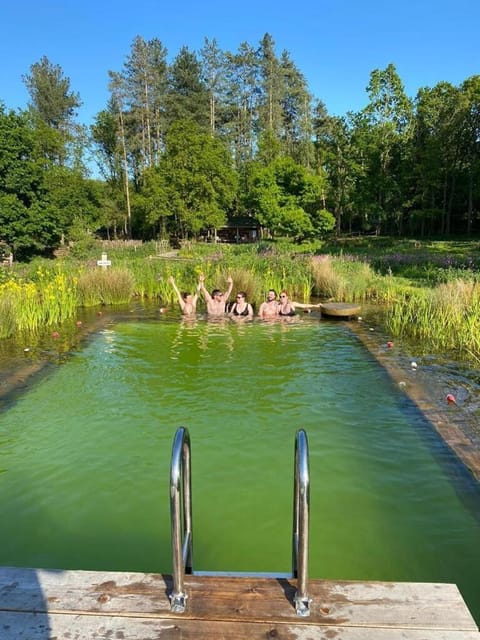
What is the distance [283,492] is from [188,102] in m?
53.5

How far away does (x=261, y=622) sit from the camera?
248cm

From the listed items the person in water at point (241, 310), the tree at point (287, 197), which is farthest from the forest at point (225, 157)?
the person in water at point (241, 310)

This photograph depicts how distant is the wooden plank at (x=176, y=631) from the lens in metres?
2.38

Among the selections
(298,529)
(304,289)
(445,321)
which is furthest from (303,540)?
(304,289)

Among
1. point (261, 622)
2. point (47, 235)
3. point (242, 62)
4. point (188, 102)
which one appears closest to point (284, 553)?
point (261, 622)

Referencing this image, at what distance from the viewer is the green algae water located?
432 centimetres

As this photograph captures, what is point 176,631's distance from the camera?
2.43m

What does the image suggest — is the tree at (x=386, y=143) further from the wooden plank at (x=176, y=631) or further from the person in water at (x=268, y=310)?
the wooden plank at (x=176, y=631)

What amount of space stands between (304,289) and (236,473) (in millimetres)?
12867

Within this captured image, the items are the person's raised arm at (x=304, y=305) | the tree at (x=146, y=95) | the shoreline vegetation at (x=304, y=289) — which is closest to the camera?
the shoreline vegetation at (x=304, y=289)

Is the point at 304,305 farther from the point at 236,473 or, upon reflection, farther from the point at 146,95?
the point at 146,95

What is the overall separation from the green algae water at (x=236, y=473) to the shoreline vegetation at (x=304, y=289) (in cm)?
248

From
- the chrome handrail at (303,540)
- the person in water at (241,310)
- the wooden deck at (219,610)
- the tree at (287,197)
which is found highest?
the tree at (287,197)

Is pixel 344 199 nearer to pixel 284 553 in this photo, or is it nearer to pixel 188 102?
pixel 188 102
